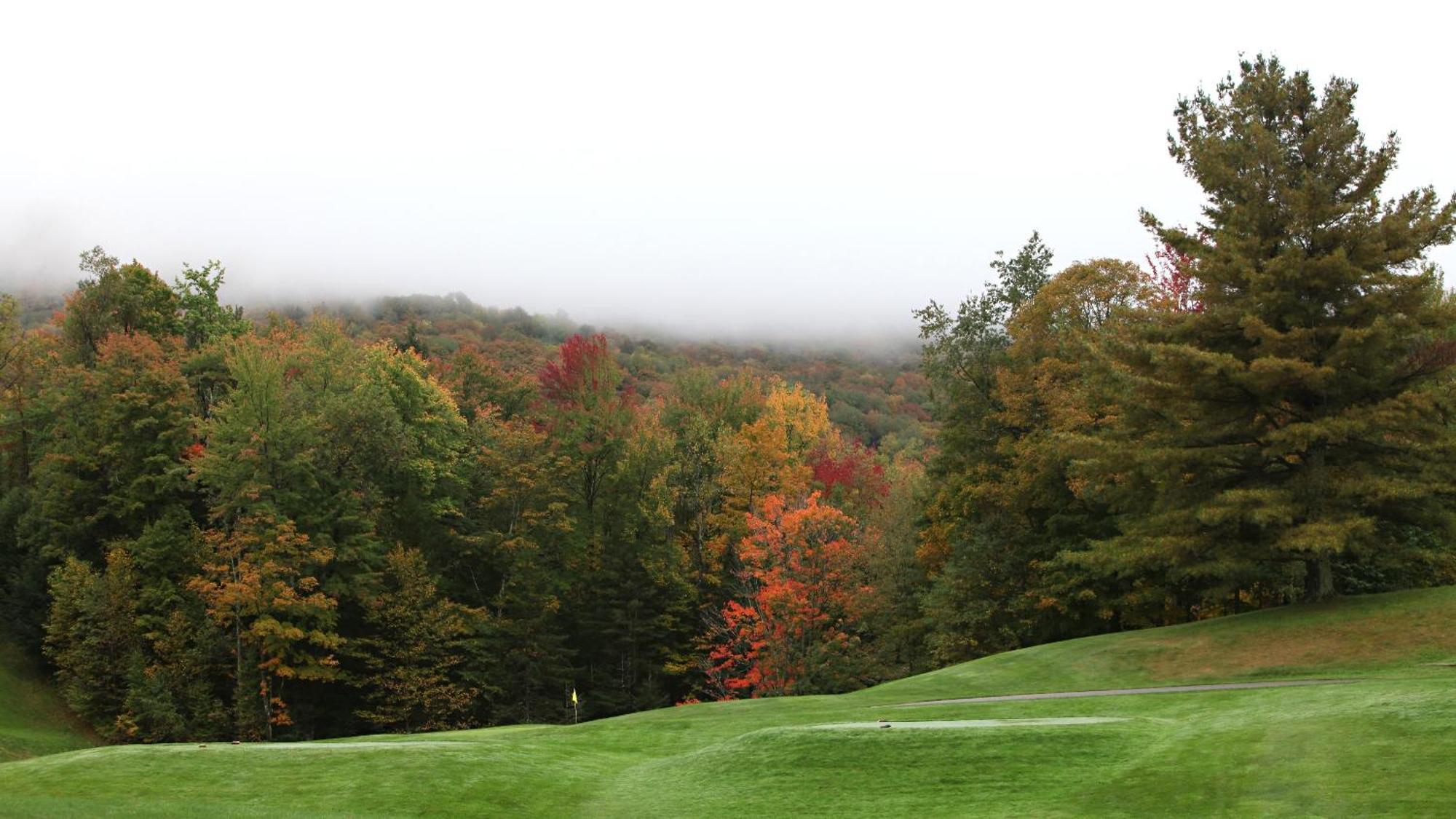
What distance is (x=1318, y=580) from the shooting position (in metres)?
27.9

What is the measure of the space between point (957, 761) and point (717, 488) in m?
44.3

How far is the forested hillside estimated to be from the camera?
26.3 metres

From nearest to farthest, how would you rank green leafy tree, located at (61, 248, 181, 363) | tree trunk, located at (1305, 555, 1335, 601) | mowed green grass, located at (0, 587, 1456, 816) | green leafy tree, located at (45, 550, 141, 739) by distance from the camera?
mowed green grass, located at (0, 587, 1456, 816), tree trunk, located at (1305, 555, 1335, 601), green leafy tree, located at (45, 550, 141, 739), green leafy tree, located at (61, 248, 181, 363)

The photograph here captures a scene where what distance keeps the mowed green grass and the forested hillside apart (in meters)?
5.36

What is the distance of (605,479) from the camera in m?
57.7

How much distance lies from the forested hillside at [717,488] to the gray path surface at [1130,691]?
4.59m

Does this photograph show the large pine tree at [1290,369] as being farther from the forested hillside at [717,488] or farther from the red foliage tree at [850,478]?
the red foliage tree at [850,478]

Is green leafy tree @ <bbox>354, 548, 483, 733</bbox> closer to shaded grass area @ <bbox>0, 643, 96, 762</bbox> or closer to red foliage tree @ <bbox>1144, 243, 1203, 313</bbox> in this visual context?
shaded grass area @ <bbox>0, 643, 96, 762</bbox>

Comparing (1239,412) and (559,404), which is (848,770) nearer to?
(1239,412)

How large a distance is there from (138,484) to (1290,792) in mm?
53950

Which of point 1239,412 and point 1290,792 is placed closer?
point 1290,792

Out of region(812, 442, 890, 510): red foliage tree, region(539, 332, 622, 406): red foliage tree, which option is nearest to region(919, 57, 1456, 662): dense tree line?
region(812, 442, 890, 510): red foliage tree

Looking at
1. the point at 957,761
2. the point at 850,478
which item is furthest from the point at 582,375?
the point at 957,761

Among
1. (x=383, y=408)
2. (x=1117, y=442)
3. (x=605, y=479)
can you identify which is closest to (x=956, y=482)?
(x=1117, y=442)
